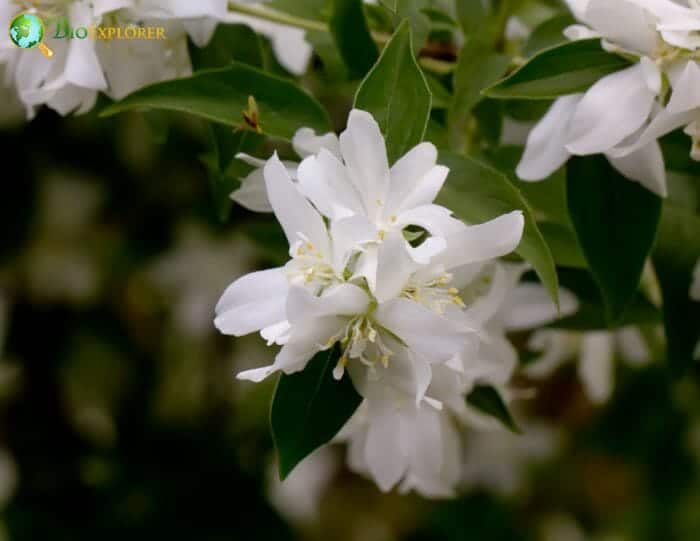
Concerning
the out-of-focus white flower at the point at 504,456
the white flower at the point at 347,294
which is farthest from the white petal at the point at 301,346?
the out-of-focus white flower at the point at 504,456

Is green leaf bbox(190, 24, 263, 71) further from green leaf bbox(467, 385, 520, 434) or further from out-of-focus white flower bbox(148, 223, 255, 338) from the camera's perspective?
out-of-focus white flower bbox(148, 223, 255, 338)

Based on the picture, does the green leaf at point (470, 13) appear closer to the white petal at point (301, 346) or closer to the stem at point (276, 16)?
the stem at point (276, 16)

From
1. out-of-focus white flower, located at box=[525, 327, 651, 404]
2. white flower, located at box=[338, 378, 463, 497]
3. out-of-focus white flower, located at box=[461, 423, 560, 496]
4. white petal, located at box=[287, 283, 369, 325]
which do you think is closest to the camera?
white petal, located at box=[287, 283, 369, 325]

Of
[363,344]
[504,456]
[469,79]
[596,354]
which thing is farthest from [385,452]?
[504,456]

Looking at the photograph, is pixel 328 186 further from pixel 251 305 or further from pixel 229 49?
pixel 229 49

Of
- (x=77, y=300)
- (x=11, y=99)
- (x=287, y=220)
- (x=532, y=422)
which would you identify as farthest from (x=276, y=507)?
(x=287, y=220)

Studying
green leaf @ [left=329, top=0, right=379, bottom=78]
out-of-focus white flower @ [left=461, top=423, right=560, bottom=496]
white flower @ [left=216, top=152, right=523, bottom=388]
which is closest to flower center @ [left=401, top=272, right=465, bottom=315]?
white flower @ [left=216, top=152, right=523, bottom=388]
